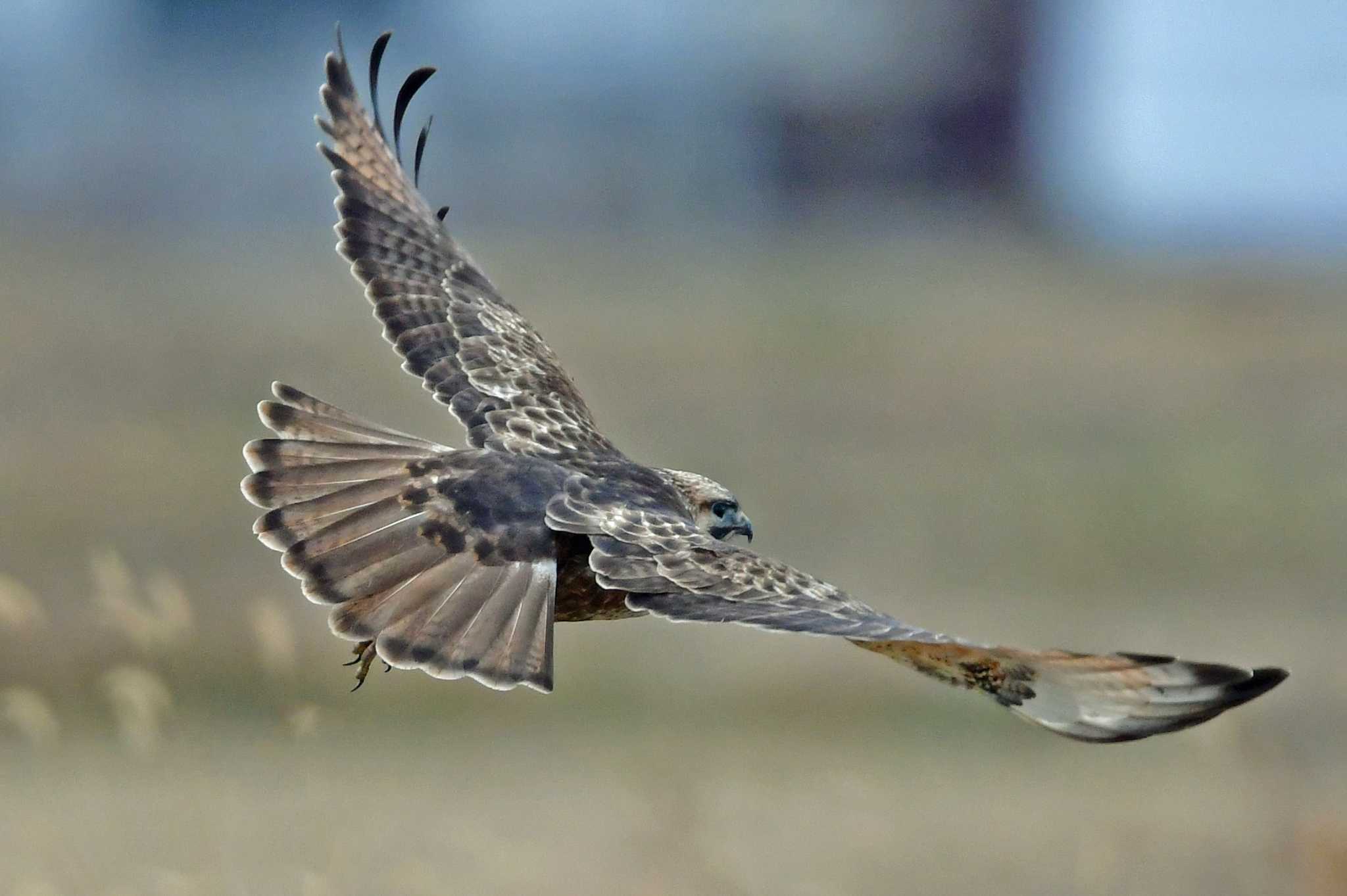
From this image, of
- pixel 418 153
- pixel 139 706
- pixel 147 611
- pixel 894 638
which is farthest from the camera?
pixel 418 153

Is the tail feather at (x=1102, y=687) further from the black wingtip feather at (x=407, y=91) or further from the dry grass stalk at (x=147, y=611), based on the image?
the black wingtip feather at (x=407, y=91)

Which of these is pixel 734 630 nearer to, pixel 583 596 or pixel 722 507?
pixel 722 507

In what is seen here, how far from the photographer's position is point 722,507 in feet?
17.8

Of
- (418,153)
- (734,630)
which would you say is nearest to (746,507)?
(734,630)

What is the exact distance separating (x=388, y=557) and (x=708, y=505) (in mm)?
971

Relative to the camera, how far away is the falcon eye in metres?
5.41

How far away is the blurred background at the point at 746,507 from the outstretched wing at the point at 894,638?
0.46 metres

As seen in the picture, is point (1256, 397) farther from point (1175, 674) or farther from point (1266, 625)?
point (1175, 674)

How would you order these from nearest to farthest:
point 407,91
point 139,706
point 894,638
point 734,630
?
1. point 894,638
2. point 139,706
3. point 407,91
4. point 734,630

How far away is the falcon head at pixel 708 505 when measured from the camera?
17.6 feet

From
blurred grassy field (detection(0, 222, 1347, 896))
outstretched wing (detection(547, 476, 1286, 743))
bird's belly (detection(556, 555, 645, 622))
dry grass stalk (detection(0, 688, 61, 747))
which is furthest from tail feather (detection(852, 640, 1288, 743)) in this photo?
dry grass stalk (detection(0, 688, 61, 747))

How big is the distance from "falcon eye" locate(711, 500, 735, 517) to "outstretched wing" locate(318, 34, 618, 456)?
31 centimetres

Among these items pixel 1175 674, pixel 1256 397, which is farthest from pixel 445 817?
pixel 1256 397

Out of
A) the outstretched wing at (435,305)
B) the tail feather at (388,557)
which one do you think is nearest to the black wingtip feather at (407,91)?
the outstretched wing at (435,305)
